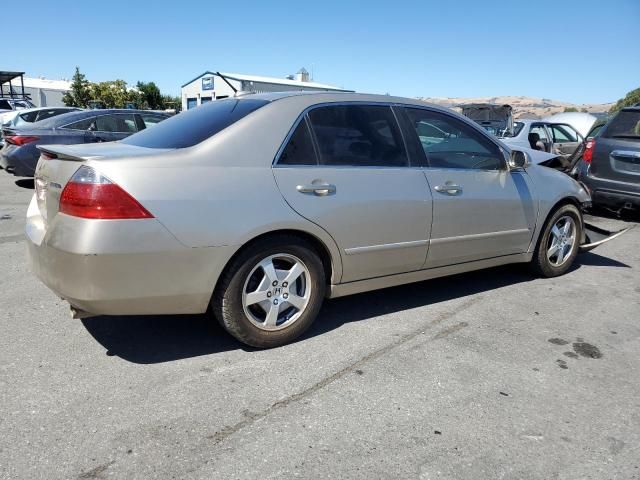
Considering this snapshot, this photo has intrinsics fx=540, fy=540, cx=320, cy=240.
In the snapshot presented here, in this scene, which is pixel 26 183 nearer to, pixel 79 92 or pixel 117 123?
pixel 117 123

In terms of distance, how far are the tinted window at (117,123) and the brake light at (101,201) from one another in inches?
305

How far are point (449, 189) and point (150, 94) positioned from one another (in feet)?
172

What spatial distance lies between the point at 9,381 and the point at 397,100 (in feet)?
10.2

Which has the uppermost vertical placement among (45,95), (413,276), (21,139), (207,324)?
(45,95)

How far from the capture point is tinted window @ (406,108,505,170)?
4.09 metres

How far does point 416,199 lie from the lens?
152 inches

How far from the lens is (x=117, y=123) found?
10.1 metres

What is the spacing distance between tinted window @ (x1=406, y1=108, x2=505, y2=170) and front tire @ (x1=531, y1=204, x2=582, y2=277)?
0.95 metres

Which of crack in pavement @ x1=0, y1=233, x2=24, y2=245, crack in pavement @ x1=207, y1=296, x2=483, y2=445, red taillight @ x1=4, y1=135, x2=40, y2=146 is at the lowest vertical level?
crack in pavement @ x1=0, y1=233, x2=24, y2=245

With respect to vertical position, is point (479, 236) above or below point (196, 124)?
below

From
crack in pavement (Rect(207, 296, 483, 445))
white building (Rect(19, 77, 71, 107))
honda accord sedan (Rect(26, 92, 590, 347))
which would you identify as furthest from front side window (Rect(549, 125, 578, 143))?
white building (Rect(19, 77, 71, 107))

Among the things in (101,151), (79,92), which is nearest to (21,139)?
(101,151)

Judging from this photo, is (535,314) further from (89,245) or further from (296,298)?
(89,245)

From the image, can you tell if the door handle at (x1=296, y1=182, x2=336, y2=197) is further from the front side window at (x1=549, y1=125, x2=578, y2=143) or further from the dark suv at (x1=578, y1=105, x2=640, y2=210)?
the front side window at (x1=549, y1=125, x2=578, y2=143)
